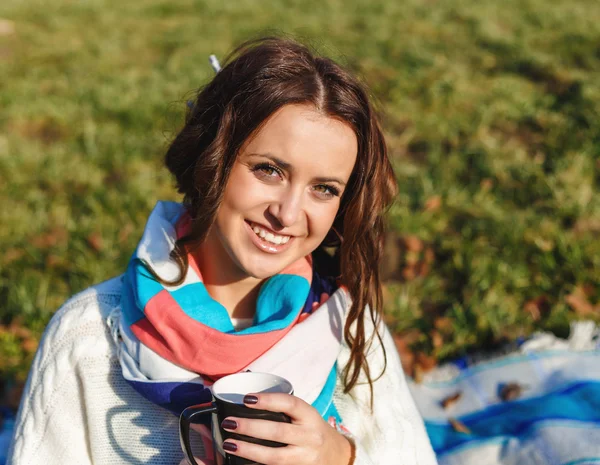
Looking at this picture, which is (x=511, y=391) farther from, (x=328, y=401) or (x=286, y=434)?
(x=286, y=434)

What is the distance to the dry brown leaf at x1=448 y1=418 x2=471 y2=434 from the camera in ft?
11.2

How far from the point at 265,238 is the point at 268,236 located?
14mm

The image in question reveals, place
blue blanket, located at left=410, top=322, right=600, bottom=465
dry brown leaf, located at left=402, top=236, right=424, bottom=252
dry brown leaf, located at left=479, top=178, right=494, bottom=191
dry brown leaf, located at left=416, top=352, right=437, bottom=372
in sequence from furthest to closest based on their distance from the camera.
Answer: dry brown leaf, located at left=479, top=178, right=494, bottom=191
dry brown leaf, located at left=402, top=236, right=424, bottom=252
dry brown leaf, located at left=416, top=352, right=437, bottom=372
blue blanket, located at left=410, top=322, right=600, bottom=465

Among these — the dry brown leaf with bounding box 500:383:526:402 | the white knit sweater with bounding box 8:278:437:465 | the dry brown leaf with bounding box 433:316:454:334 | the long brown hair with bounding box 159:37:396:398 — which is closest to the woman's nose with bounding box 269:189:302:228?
the long brown hair with bounding box 159:37:396:398

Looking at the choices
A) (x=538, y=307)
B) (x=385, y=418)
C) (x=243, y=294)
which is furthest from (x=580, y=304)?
(x=243, y=294)

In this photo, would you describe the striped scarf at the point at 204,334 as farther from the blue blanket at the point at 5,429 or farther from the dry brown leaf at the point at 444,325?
the dry brown leaf at the point at 444,325

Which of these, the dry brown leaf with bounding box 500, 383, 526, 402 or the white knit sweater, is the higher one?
the white knit sweater

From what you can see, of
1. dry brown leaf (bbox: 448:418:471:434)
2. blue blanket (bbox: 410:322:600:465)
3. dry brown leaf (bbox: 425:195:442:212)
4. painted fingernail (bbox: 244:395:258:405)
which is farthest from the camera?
dry brown leaf (bbox: 425:195:442:212)

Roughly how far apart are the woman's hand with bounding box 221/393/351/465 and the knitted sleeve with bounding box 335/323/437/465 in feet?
1.54

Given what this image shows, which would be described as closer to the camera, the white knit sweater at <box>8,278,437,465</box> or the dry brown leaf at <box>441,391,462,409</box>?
the white knit sweater at <box>8,278,437,465</box>

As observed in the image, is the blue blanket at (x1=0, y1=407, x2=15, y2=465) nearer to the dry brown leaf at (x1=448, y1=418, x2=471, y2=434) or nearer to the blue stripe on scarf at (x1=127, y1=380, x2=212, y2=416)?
the blue stripe on scarf at (x1=127, y1=380, x2=212, y2=416)

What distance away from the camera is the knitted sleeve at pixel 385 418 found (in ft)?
7.97

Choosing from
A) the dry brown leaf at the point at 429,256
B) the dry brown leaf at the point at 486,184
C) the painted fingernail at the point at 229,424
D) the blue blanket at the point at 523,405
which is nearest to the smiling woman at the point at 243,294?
the painted fingernail at the point at 229,424

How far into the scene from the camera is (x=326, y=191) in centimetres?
218
